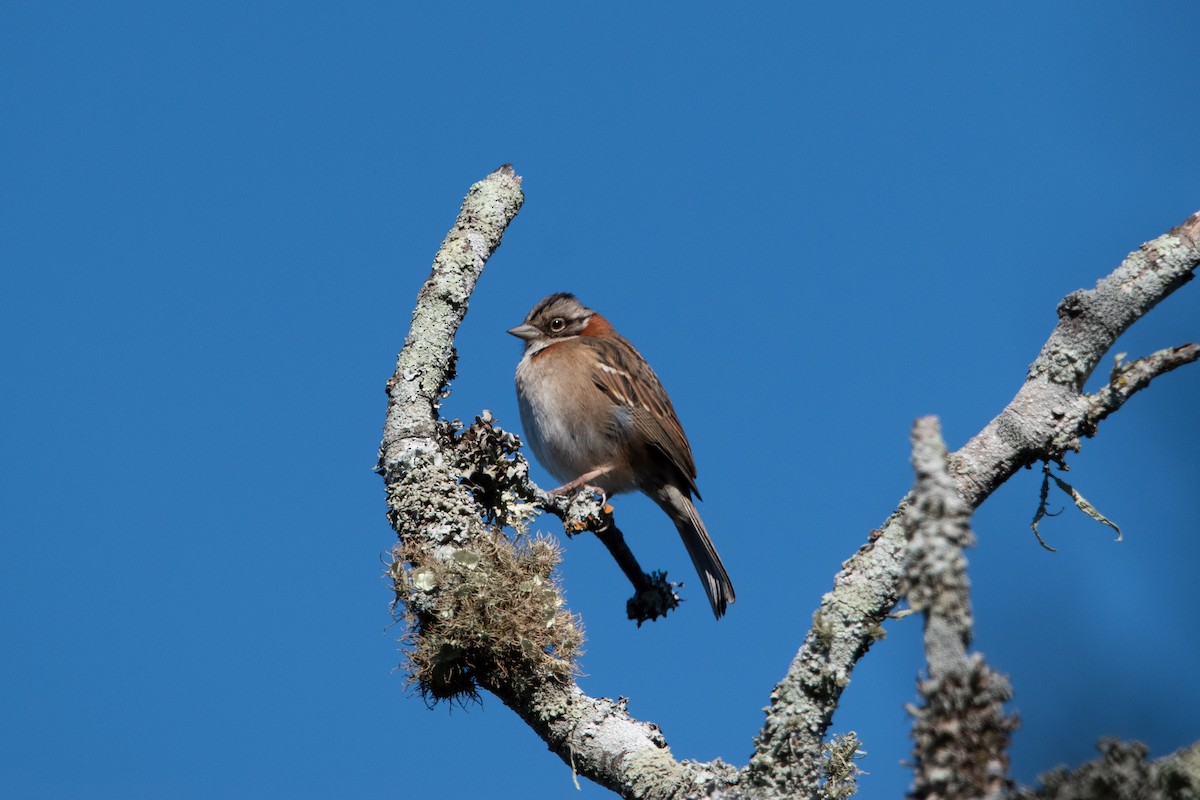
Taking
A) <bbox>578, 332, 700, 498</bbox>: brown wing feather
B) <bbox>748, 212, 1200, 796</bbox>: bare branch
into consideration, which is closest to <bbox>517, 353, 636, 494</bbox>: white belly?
<bbox>578, 332, 700, 498</bbox>: brown wing feather

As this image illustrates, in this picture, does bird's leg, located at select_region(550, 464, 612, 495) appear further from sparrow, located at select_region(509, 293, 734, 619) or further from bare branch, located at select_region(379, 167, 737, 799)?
bare branch, located at select_region(379, 167, 737, 799)

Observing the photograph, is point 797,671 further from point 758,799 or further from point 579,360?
point 579,360

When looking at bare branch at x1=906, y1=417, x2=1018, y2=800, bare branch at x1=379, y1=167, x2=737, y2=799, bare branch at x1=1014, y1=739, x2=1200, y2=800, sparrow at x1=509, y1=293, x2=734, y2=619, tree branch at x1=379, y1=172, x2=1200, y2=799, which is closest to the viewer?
bare branch at x1=906, y1=417, x2=1018, y2=800

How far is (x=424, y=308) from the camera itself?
5.30 meters

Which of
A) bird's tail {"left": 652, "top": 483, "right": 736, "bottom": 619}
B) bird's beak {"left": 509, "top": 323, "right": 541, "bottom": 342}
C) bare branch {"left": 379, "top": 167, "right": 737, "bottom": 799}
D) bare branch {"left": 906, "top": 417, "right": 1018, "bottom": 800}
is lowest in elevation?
bare branch {"left": 906, "top": 417, "right": 1018, "bottom": 800}

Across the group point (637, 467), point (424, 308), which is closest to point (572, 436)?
point (637, 467)

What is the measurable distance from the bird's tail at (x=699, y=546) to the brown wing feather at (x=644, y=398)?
0.15m

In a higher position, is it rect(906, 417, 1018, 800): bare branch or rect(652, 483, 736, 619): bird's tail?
rect(652, 483, 736, 619): bird's tail

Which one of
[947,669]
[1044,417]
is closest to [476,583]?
[1044,417]

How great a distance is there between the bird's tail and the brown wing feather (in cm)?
15

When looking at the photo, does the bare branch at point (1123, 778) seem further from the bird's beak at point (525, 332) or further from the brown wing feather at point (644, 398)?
the bird's beak at point (525, 332)

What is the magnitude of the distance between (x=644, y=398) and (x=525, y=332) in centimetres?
103

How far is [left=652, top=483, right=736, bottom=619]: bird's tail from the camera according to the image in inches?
274

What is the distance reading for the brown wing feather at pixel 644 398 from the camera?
752 cm
